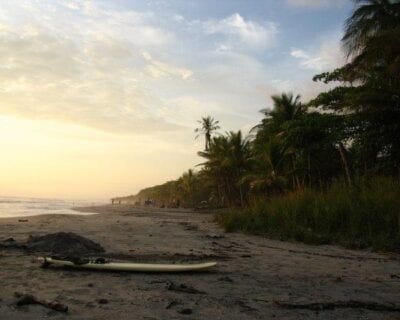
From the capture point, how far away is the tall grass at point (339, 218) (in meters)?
10.1

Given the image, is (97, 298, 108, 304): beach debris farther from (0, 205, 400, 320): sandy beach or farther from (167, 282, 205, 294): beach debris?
(167, 282, 205, 294): beach debris

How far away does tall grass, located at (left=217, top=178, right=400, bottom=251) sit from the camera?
33.1 ft

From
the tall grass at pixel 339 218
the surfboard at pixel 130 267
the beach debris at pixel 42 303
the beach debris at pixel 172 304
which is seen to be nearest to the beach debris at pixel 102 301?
the beach debris at pixel 42 303

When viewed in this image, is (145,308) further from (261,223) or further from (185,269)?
(261,223)

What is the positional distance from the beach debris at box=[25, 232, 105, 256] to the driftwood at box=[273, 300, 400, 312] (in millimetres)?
4177

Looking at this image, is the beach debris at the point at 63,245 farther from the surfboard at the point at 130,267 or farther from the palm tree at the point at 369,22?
the palm tree at the point at 369,22

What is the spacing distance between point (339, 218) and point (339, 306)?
24.2 feet

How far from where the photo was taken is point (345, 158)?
22.5 m

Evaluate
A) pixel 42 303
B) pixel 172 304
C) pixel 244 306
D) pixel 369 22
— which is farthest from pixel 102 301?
pixel 369 22

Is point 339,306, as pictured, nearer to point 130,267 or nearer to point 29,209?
point 130,267

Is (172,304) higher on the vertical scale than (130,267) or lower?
lower

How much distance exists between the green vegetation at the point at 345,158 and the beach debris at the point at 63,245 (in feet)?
17.7

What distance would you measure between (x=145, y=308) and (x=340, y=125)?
1598 cm

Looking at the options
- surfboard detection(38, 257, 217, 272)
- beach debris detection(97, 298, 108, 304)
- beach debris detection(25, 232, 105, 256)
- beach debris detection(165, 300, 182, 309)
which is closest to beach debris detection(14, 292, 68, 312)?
beach debris detection(97, 298, 108, 304)
